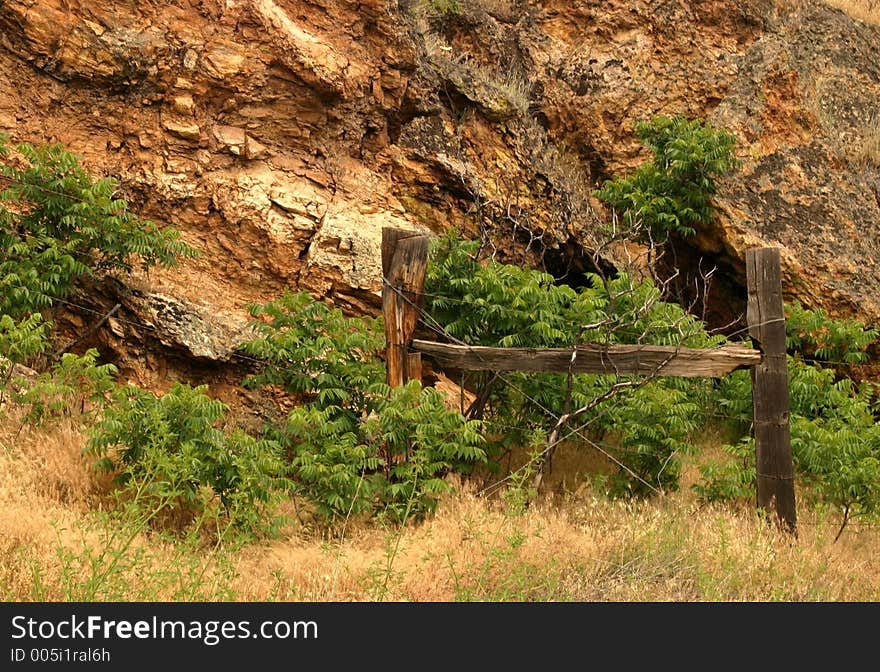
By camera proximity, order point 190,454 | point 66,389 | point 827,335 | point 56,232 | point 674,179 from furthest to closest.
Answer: point 674,179, point 827,335, point 56,232, point 66,389, point 190,454

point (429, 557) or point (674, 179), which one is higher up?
point (674, 179)

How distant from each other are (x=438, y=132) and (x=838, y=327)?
17.1 feet

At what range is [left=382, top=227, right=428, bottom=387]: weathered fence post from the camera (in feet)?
26.1

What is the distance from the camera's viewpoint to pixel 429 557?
6227 millimetres

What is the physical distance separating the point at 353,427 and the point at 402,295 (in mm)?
1233

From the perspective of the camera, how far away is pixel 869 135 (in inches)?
494

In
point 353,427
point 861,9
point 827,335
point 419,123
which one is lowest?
point 353,427

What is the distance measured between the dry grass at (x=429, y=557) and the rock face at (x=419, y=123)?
2722 mm

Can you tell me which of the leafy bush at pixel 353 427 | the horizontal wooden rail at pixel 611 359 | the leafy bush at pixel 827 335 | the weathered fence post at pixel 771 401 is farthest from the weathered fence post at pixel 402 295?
the leafy bush at pixel 827 335

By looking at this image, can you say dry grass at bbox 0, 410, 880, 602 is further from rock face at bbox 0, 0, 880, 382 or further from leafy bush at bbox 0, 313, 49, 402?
rock face at bbox 0, 0, 880, 382

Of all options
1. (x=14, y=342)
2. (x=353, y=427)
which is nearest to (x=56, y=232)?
(x=14, y=342)

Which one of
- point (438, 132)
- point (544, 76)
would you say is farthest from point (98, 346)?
→ point (544, 76)

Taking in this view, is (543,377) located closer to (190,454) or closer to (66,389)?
(190,454)

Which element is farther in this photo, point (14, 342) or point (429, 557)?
point (14, 342)
